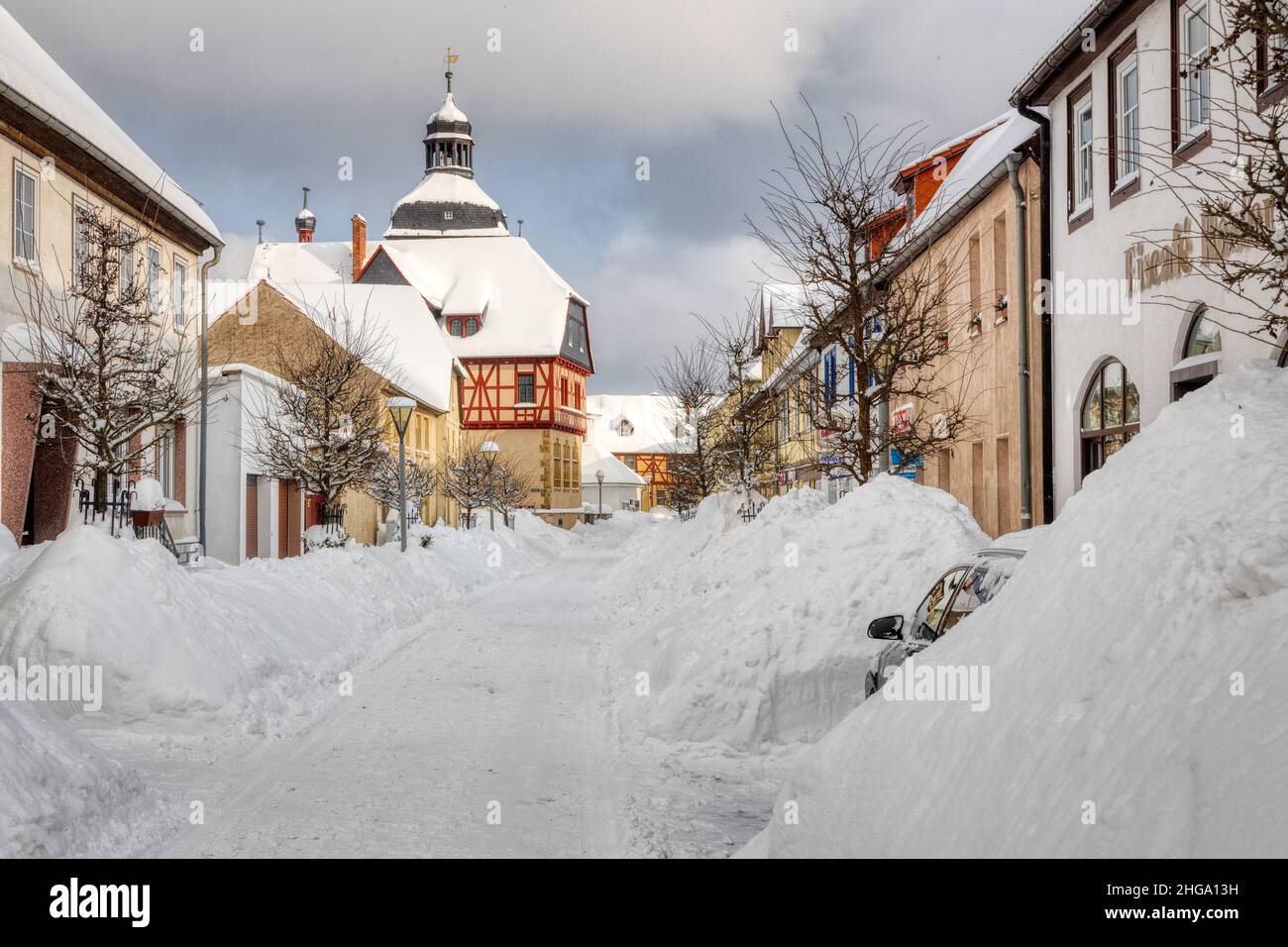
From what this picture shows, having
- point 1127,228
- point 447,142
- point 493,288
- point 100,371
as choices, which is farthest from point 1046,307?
point 447,142

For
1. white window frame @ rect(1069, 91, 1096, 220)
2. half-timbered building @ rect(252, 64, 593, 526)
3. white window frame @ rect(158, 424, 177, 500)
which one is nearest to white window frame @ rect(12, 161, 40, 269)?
white window frame @ rect(158, 424, 177, 500)

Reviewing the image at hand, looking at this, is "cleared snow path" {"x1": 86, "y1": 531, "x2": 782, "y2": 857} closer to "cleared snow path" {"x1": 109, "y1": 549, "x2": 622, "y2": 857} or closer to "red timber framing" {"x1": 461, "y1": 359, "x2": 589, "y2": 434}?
"cleared snow path" {"x1": 109, "y1": 549, "x2": 622, "y2": 857}

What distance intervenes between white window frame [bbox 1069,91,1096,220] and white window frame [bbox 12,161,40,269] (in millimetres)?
14142

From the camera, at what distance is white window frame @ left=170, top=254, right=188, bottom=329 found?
23.0m

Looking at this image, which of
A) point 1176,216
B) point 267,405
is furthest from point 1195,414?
point 267,405

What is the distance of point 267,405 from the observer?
24.0m

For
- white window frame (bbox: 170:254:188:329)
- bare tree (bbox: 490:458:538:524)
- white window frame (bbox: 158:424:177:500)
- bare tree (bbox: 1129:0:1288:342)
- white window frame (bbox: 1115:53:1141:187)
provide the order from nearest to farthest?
bare tree (bbox: 1129:0:1288:342) → white window frame (bbox: 1115:53:1141:187) → white window frame (bbox: 158:424:177:500) → white window frame (bbox: 170:254:188:329) → bare tree (bbox: 490:458:538:524)

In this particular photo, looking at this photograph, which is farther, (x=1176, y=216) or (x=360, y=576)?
(x=360, y=576)

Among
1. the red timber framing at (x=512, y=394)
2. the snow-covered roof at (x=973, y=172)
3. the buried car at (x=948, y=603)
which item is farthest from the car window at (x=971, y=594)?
the red timber framing at (x=512, y=394)

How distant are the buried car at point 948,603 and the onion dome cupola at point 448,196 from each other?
228 ft

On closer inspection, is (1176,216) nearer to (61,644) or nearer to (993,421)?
(993,421)
